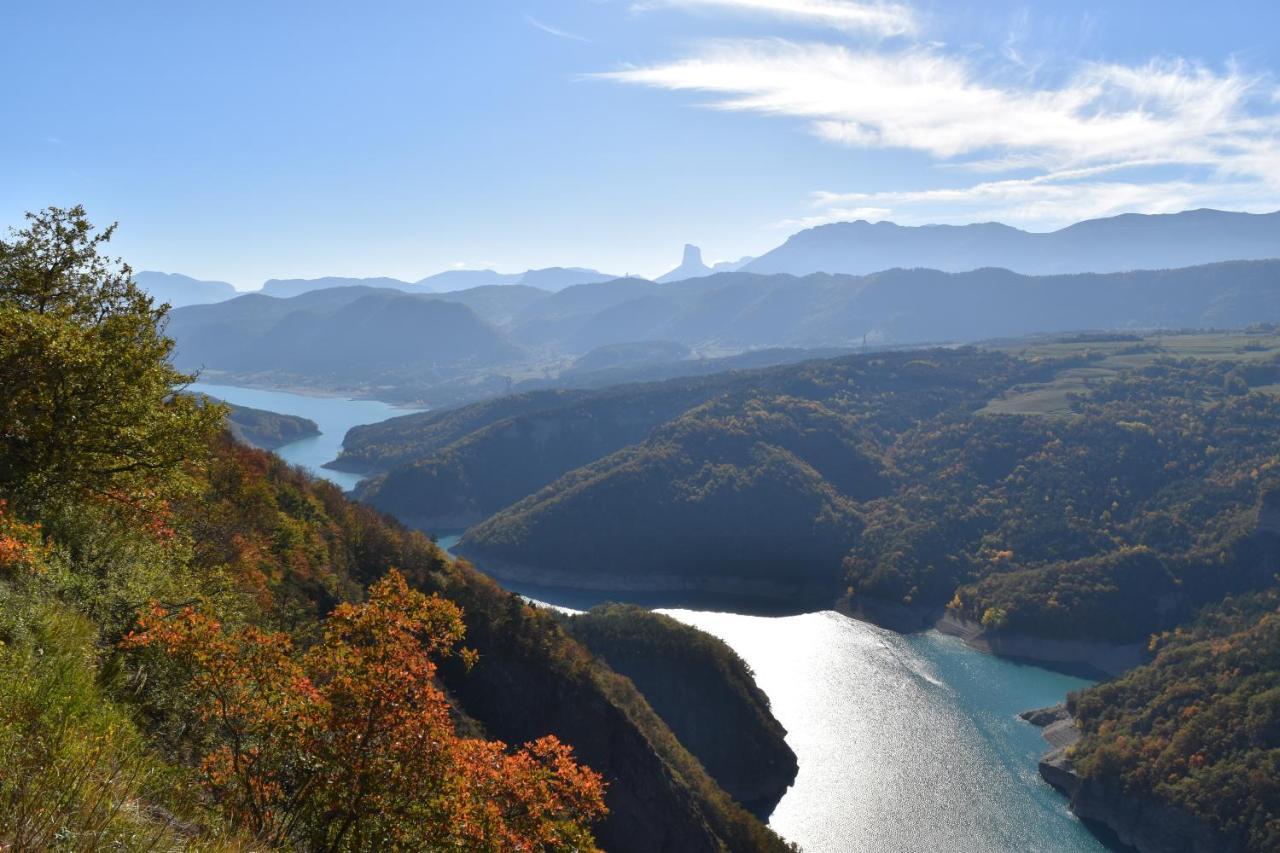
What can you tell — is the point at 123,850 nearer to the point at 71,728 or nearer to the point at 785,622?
the point at 71,728

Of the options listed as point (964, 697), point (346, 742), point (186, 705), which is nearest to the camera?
point (346, 742)

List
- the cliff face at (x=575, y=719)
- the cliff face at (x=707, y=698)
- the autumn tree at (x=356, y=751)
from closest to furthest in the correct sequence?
1. the autumn tree at (x=356, y=751)
2. the cliff face at (x=575, y=719)
3. the cliff face at (x=707, y=698)

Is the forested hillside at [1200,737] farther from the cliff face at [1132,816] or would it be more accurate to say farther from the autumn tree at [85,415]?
the autumn tree at [85,415]

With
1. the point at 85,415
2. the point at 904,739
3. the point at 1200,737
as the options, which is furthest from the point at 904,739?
the point at 85,415

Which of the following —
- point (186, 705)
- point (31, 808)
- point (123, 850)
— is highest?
point (31, 808)

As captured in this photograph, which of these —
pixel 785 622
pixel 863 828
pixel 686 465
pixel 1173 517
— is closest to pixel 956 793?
pixel 863 828

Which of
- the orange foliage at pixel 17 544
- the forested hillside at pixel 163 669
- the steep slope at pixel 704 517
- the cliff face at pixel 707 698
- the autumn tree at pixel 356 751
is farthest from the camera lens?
the steep slope at pixel 704 517

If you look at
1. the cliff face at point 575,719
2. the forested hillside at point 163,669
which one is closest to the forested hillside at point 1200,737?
the cliff face at point 575,719

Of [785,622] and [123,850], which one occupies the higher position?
[123,850]
